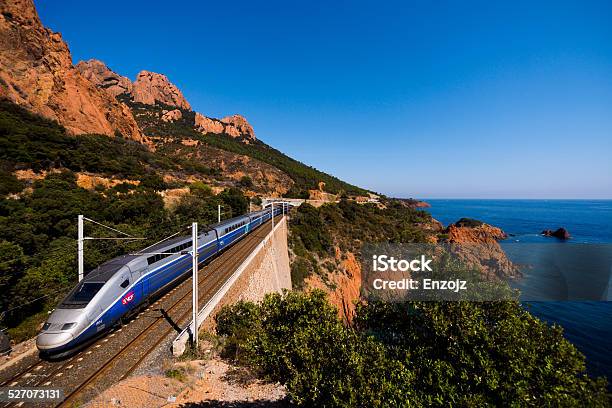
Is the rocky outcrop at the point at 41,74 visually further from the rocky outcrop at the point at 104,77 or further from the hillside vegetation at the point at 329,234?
the rocky outcrop at the point at 104,77

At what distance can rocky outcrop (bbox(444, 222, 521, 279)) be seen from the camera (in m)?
48.4

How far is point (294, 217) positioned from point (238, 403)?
37903 millimetres

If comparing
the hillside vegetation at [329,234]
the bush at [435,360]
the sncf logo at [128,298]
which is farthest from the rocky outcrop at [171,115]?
the bush at [435,360]

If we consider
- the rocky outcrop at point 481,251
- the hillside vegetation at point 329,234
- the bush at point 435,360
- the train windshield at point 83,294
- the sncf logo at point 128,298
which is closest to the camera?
the bush at point 435,360

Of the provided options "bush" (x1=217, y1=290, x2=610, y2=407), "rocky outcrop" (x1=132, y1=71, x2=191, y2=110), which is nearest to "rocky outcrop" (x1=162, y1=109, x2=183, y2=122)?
"rocky outcrop" (x1=132, y1=71, x2=191, y2=110)

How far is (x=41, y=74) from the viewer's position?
41.6 metres

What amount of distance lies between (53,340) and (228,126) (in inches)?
4532

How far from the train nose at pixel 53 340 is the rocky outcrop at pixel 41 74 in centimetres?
4338

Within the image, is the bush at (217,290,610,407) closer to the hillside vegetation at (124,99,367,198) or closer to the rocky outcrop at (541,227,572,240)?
the hillside vegetation at (124,99,367,198)

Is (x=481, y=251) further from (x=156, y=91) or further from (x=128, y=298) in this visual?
(x=156, y=91)

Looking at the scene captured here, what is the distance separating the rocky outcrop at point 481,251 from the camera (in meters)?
48.4

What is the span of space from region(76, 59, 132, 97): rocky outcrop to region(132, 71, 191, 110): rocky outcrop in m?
6.34

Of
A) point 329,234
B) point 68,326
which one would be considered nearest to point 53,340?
point 68,326

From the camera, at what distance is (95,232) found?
2009 centimetres
